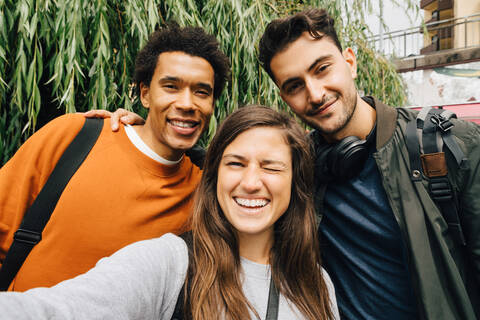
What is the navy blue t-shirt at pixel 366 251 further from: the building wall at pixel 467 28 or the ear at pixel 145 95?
the building wall at pixel 467 28

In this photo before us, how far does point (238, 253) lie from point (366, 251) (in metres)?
0.69

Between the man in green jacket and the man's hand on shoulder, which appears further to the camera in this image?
the man's hand on shoulder

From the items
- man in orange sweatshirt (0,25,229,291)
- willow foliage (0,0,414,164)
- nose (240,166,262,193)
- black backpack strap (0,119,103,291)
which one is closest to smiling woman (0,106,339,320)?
nose (240,166,262,193)

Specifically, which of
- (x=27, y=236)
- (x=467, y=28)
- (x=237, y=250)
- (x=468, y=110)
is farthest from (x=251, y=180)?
(x=467, y=28)

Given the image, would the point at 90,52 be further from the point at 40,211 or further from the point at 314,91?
the point at 314,91

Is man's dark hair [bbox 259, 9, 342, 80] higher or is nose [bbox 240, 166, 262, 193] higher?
man's dark hair [bbox 259, 9, 342, 80]

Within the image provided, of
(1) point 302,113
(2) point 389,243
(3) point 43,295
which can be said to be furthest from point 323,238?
(3) point 43,295

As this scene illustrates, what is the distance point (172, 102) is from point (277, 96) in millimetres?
1483

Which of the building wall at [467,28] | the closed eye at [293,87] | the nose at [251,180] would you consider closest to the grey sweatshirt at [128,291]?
the nose at [251,180]

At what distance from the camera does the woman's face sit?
1.21 meters

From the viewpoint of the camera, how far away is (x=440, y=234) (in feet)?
4.14

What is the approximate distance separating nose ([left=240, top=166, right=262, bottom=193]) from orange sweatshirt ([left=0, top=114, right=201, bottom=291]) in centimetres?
48

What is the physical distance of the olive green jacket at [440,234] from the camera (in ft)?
4.08

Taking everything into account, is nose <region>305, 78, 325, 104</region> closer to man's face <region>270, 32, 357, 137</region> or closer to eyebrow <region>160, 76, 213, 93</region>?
man's face <region>270, 32, 357, 137</region>
